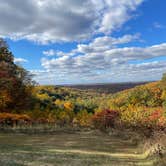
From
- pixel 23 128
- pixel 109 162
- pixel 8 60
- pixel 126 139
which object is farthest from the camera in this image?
pixel 8 60

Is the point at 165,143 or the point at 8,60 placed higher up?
the point at 8,60

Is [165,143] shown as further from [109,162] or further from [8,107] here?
[8,107]

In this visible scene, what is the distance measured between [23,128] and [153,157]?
1223cm

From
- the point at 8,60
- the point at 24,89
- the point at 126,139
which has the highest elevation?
the point at 8,60

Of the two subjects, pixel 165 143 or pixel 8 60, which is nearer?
pixel 165 143

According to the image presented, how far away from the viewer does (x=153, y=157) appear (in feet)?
32.2

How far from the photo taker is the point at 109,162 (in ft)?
31.3

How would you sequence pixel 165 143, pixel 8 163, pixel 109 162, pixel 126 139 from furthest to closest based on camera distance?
pixel 126 139 < pixel 165 143 < pixel 109 162 < pixel 8 163

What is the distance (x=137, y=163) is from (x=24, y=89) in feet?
70.9

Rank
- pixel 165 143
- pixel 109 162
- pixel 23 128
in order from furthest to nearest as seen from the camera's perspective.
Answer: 1. pixel 23 128
2. pixel 165 143
3. pixel 109 162

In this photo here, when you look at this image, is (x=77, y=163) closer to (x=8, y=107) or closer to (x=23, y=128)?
(x=23, y=128)

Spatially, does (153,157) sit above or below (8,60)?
below

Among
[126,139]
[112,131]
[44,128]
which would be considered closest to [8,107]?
[44,128]

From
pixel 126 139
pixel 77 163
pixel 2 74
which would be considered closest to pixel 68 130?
pixel 126 139
